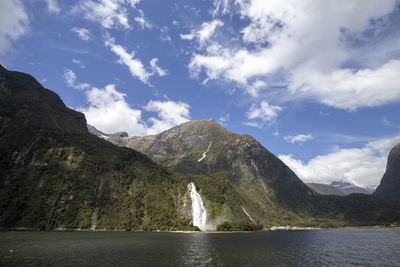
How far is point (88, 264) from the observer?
196ft

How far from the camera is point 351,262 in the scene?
69000 mm

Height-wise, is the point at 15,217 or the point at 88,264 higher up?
the point at 15,217

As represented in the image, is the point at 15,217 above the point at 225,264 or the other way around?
above

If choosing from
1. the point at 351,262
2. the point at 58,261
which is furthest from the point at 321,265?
the point at 58,261

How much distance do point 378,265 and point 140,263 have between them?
199 feet

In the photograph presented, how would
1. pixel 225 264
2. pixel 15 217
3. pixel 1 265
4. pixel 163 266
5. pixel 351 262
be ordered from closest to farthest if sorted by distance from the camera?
pixel 1 265 → pixel 163 266 → pixel 225 264 → pixel 351 262 → pixel 15 217

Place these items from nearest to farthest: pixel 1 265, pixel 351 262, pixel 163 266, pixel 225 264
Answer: pixel 1 265 → pixel 163 266 → pixel 225 264 → pixel 351 262

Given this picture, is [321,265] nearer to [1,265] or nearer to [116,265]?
[116,265]

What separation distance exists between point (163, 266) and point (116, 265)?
11.2m

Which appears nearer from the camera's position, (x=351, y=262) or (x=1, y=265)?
(x=1, y=265)

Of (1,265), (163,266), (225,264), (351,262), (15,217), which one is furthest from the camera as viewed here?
(15,217)

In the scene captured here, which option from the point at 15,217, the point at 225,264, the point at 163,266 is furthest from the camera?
the point at 15,217

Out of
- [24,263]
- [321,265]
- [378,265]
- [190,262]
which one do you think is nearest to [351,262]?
[378,265]

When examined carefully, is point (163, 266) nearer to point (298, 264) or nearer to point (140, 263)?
point (140, 263)
